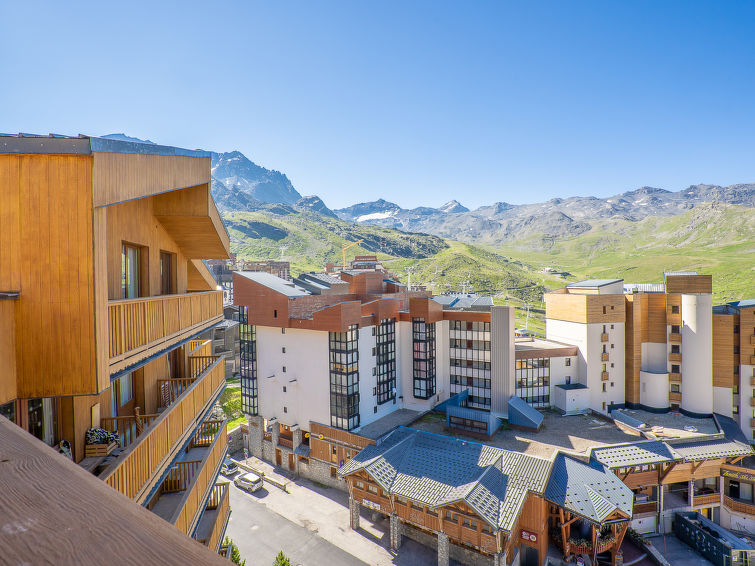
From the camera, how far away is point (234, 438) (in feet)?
119

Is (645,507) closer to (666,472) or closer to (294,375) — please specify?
(666,472)

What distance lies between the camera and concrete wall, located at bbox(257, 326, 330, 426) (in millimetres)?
31422

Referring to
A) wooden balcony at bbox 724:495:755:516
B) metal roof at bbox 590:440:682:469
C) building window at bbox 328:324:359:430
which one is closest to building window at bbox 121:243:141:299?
building window at bbox 328:324:359:430

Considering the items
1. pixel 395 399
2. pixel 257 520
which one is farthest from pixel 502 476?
pixel 257 520

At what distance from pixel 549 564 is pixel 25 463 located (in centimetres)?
2996

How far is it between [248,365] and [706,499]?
39135 millimetres

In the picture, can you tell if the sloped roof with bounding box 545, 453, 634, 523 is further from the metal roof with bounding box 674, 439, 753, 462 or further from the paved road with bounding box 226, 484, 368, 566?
the paved road with bounding box 226, 484, 368, 566

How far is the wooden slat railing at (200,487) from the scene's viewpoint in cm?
812

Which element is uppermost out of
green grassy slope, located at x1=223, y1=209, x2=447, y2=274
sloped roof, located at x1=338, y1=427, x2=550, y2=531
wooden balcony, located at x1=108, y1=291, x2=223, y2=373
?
green grassy slope, located at x1=223, y1=209, x2=447, y2=274

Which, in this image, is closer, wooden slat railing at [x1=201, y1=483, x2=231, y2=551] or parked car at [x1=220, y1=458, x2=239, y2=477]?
wooden slat railing at [x1=201, y1=483, x2=231, y2=551]

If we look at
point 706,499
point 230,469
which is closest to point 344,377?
point 230,469

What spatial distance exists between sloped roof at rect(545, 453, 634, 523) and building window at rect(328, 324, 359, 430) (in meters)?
14.7

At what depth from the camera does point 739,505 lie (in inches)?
1179

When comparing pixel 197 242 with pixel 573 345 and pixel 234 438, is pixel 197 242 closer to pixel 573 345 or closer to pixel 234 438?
pixel 234 438
